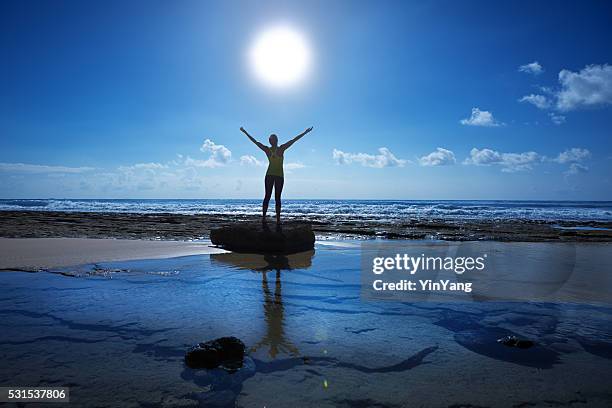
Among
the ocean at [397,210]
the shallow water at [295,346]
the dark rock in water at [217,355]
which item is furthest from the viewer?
the ocean at [397,210]

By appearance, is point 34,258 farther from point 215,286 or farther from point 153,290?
point 215,286

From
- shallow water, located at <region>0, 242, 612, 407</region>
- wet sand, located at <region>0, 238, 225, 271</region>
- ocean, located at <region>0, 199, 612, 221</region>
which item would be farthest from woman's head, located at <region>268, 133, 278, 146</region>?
ocean, located at <region>0, 199, 612, 221</region>

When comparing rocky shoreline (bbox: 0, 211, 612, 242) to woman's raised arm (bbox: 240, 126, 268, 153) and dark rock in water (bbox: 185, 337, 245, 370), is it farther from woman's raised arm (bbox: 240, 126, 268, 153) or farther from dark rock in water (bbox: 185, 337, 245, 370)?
dark rock in water (bbox: 185, 337, 245, 370)

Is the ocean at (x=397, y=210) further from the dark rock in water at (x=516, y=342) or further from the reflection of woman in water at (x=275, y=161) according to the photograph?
the dark rock in water at (x=516, y=342)

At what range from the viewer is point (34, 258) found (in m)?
6.55

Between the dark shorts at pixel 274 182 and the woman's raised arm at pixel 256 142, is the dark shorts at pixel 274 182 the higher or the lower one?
the lower one

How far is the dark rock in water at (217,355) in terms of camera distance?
227 cm

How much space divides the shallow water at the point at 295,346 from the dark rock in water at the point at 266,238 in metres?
3.45

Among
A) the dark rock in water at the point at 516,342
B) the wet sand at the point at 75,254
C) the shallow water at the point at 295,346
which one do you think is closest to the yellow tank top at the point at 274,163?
the wet sand at the point at 75,254

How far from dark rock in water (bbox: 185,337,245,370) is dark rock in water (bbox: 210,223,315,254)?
566cm

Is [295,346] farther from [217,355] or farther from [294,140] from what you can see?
[294,140]

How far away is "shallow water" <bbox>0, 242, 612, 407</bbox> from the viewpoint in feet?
6.48

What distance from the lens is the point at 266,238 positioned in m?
8.15

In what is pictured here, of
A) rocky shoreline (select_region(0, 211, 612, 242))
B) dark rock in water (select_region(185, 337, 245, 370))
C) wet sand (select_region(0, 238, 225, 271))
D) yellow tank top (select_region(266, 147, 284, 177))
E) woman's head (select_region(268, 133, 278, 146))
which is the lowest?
rocky shoreline (select_region(0, 211, 612, 242))
